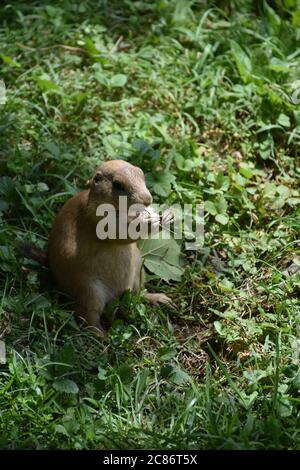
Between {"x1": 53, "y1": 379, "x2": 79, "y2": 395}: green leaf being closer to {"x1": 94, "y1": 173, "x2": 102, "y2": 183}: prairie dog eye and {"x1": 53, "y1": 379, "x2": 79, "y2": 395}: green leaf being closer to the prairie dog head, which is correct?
the prairie dog head

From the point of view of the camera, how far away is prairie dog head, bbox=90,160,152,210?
546cm

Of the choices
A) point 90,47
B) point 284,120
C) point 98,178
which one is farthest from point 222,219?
point 90,47

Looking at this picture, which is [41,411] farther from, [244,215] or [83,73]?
[83,73]

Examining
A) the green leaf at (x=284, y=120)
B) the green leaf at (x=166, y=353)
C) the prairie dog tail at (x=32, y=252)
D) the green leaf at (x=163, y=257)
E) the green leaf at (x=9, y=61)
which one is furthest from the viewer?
the green leaf at (x=9, y=61)

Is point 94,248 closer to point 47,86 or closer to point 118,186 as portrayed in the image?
point 118,186

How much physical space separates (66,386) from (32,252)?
117 centimetres

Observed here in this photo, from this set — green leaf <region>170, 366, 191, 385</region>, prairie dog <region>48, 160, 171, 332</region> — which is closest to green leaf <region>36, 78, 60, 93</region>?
prairie dog <region>48, 160, 171, 332</region>

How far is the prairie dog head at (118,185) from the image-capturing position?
5465mm

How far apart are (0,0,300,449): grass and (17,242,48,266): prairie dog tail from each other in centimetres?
9

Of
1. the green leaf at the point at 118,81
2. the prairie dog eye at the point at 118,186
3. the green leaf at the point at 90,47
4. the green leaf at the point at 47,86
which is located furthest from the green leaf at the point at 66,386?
the green leaf at the point at 90,47

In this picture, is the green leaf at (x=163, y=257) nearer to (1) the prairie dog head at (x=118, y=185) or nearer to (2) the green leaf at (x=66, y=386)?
(1) the prairie dog head at (x=118, y=185)

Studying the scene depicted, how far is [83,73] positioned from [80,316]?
8.68 ft

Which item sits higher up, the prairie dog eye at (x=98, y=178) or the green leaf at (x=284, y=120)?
the prairie dog eye at (x=98, y=178)

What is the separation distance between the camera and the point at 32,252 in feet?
19.2
